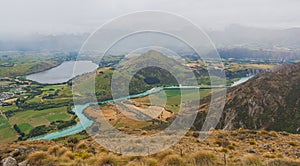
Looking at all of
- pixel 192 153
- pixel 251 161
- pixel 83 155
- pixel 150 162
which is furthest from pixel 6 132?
pixel 251 161

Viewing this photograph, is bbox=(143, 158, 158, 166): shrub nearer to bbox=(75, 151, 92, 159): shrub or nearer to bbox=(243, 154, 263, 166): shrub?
bbox=(75, 151, 92, 159): shrub

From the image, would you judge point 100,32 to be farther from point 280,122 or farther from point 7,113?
point 7,113

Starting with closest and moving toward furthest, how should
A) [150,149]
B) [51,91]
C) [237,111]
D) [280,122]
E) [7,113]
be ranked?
[150,149] < [280,122] < [237,111] < [7,113] < [51,91]

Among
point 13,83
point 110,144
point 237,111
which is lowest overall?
point 13,83

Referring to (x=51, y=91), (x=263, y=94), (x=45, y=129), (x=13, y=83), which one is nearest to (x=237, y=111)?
(x=263, y=94)

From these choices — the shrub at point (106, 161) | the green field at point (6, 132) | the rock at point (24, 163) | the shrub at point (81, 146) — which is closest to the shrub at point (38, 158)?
the rock at point (24, 163)

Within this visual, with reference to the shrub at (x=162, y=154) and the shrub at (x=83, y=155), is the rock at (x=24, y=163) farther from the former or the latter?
the shrub at (x=162, y=154)

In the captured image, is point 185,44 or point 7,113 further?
point 7,113

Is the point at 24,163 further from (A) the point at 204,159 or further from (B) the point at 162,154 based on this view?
(A) the point at 204,159
